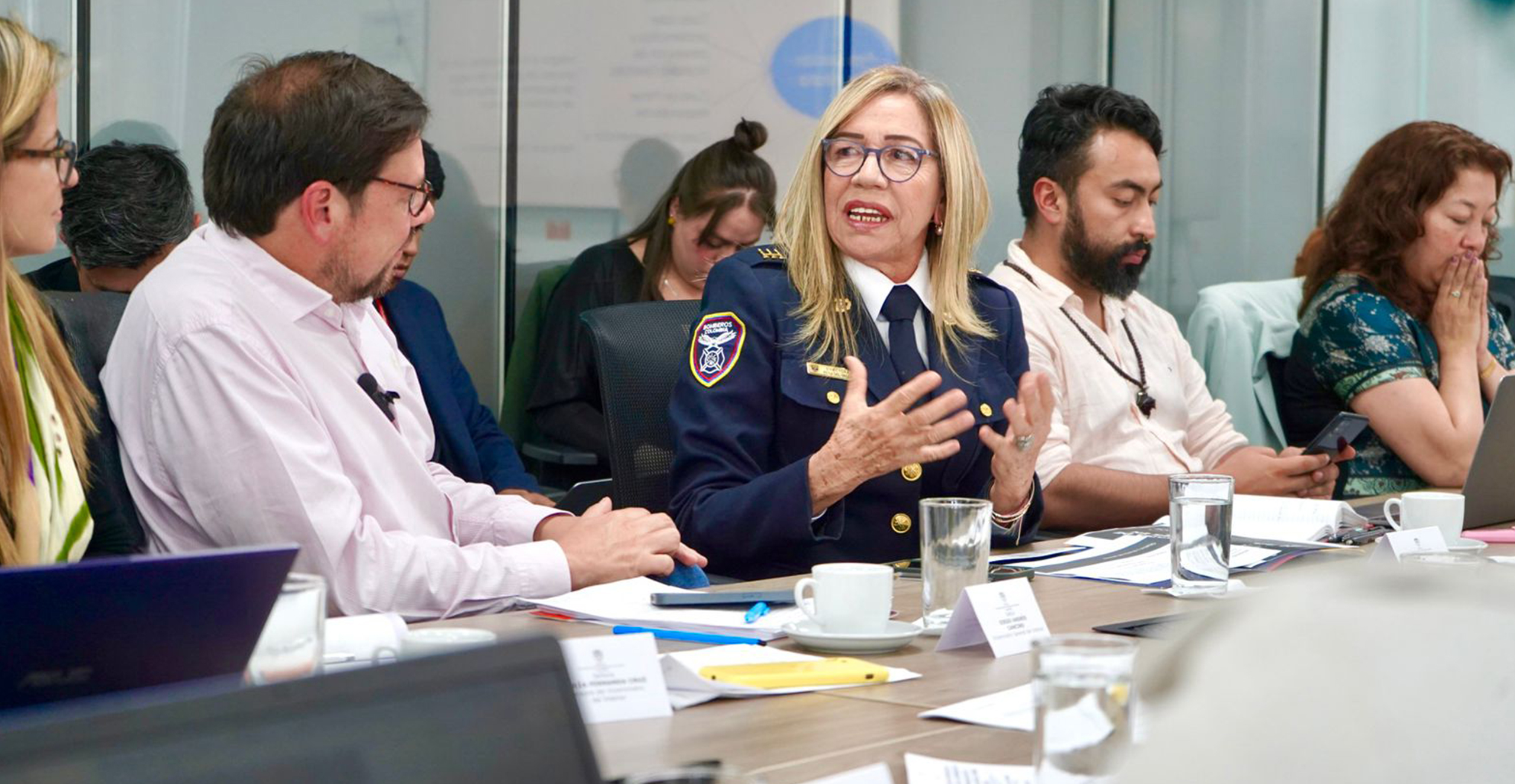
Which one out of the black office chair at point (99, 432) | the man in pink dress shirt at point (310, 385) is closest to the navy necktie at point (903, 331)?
the man in pink dress shirt at point (310, 385)

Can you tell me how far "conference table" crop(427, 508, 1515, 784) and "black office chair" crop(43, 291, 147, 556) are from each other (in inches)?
21.6

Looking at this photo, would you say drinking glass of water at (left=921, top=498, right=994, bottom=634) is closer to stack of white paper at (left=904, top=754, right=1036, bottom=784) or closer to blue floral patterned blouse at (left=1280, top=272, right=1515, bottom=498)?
stack of white paper at (left=904, top=754, right=1036, bottom=784)

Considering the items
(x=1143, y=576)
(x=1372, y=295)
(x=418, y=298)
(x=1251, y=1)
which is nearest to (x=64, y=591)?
(x=1143, y=576)

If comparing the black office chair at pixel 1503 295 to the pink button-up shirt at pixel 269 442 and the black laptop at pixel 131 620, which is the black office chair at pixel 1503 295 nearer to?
the pink button-up shirt at pixel 269 442

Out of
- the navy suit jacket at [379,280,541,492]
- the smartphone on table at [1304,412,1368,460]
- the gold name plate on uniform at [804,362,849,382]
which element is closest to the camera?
the gold name plate on uniform at [804,362,849,382]

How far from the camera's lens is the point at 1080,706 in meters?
0.83

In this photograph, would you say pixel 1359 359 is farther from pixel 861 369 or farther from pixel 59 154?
pixel 59 154

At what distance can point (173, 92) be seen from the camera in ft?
11.4

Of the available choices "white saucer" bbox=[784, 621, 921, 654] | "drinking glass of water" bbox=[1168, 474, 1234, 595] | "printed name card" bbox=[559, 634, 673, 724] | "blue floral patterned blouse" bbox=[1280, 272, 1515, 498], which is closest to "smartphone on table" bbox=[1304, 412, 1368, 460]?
"blue floral patterned blouse" bbox=[1280, 272, 1515, 498]

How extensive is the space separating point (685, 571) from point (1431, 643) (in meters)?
1.76

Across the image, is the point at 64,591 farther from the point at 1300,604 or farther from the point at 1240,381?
the point at 1240,381

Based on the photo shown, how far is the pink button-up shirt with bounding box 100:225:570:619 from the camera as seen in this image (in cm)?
185

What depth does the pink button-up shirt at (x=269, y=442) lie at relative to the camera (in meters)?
1.85

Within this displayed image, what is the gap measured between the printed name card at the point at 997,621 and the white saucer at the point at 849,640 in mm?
47
